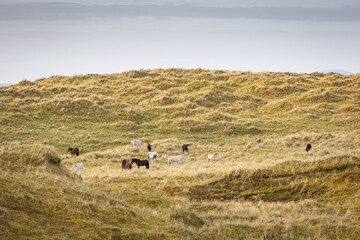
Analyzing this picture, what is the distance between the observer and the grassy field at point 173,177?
775cm

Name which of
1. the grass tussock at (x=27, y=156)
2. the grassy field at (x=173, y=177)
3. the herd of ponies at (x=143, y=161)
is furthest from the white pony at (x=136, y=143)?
the grass tussock at (x=27, y=156)

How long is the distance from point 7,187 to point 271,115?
164ft

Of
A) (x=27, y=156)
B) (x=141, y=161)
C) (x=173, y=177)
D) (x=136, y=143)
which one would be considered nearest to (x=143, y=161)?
(x=141, y=161)

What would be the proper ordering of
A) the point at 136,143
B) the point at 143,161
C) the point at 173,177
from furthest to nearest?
the point at 136,143
the point at 143,161
the point at 173,177

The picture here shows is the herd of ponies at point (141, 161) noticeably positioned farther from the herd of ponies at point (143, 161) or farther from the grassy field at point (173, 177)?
the grassy field at point (173, 177)

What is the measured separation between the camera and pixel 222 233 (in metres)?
8.71

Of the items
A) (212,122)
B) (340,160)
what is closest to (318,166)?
(340,160)

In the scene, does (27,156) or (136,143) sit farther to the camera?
(136,143)

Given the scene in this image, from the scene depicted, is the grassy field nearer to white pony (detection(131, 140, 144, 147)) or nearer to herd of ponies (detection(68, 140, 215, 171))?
herd of ponies (detection(68, 140, 215, 171))

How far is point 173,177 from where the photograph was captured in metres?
17.6

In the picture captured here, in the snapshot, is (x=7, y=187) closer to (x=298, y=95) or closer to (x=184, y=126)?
(x=184, y=126)

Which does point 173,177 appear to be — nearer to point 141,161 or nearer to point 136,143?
point 141,161

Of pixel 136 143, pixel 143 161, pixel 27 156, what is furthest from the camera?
pixel 136 143

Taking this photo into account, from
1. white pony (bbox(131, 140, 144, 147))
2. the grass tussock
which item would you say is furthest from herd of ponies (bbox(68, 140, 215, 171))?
the grass tussock
